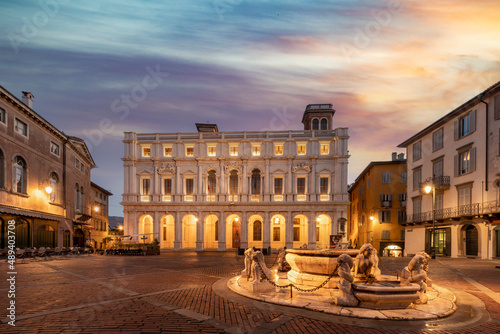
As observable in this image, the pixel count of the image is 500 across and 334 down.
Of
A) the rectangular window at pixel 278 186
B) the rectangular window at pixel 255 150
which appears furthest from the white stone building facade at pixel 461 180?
A: the rectangular window at pixel 255 150

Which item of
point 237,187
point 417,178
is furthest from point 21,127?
point 417,178

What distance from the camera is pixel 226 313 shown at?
786 centimetres

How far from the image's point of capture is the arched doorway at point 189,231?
4325 centimetres

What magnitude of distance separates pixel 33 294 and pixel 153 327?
571 cm

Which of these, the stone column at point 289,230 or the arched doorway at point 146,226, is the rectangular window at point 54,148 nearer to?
the arched doorway at point 146,226

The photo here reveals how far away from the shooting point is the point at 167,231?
146 feet

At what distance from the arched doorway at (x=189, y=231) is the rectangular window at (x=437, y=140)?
29479mm

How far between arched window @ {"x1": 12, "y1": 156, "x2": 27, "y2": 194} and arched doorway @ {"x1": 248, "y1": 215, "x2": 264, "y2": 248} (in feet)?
83.2

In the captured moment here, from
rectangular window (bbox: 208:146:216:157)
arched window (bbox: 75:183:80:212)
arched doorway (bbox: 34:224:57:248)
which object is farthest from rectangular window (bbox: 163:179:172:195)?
arched doorway (bbox: 34:224:57:248)

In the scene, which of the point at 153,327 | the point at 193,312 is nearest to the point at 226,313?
the point at 193,312

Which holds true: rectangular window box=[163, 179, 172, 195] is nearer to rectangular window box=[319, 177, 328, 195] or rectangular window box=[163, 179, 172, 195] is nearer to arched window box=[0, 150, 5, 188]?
rectangular window box=[319, 177, 328, 195]

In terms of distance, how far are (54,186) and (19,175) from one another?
6386 millimetres

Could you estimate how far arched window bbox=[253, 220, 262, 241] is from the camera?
43778mm

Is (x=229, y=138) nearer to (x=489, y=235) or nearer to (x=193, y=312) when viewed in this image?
(x=489, y=235)
